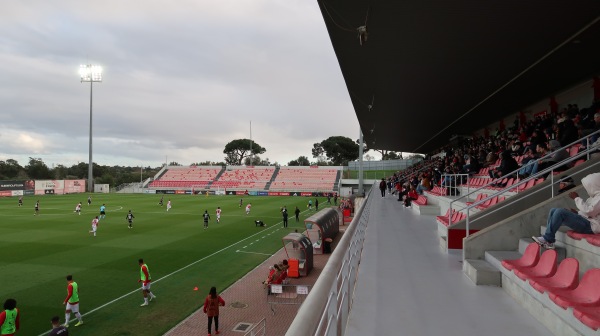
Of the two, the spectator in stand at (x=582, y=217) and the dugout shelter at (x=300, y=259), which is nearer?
the spectator in stand at (x=582, y=217)

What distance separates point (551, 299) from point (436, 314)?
3.30ft

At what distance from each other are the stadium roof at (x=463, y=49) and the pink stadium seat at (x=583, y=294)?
19.5 ft

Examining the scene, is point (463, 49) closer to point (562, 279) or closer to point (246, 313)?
point (562, 279)

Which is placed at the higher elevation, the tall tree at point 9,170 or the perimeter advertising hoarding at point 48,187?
the tall tree at point 9,170

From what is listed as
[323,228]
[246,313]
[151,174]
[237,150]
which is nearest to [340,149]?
[237,150]

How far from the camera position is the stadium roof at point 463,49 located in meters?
7.65

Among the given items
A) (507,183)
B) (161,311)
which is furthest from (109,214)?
(507,183)

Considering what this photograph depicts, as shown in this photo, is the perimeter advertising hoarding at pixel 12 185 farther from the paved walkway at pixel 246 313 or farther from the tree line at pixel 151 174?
the paved walkway at pixel 246 313

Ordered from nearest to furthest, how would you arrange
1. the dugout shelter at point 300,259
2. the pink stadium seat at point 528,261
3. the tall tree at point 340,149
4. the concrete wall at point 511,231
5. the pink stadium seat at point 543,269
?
the pink stadium seat at point 543,269 → the pink stadium seat at point 528,261 → the concrete wall at point 511,231 → the dugout shelter at point 300,259 → the tall tree at point 340,149

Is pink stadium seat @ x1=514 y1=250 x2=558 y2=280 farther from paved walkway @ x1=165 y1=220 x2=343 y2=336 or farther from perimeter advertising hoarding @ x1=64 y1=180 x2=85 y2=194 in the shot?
perimeter advertising hoarding @ x1=64 y1=180 x2=85 y2=194

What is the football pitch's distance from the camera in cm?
1075

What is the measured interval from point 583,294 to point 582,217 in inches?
64.4

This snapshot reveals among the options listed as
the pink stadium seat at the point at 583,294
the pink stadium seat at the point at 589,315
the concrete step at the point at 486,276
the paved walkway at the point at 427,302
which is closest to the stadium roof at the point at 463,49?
the paved walkway at the point at 427,302

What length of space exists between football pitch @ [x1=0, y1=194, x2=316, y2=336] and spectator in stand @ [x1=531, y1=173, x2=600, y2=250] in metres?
9.36
